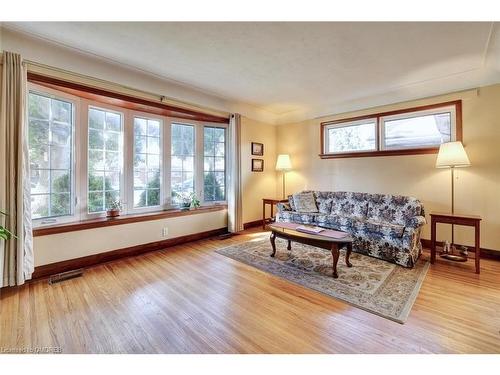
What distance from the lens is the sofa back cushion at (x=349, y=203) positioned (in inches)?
152

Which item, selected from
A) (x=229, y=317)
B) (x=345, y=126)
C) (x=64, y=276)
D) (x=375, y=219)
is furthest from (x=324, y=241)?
(x=64, y=276)

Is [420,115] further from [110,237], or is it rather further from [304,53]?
[110,237]

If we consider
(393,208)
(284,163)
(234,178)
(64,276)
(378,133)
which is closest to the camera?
(64,276)

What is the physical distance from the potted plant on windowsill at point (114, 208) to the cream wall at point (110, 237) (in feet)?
0.63

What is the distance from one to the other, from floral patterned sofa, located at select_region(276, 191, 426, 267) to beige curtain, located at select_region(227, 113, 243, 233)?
0.81 metres

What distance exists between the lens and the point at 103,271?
2.75 metres

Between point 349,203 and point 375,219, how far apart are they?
1.85 feet

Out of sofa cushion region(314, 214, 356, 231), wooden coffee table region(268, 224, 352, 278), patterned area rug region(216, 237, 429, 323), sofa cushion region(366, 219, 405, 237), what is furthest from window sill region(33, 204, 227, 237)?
sofa cushion region(366, 219, 405, 237)

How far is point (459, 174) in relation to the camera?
3320 mm

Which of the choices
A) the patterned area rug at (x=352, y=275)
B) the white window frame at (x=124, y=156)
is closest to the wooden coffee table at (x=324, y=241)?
the patterned area rug at (x=352, y=275)

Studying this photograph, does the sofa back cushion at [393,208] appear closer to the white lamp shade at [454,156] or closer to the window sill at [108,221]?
the white lamp shade at [454,156]

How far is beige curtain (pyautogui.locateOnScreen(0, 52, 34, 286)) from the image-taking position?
2.19 meters

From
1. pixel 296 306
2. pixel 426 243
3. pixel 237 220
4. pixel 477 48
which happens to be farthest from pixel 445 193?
pixel 237 220

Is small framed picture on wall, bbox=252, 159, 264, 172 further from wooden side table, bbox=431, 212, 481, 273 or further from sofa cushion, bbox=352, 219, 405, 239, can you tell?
wooden side table, bbox=431, 212, 481, 273
